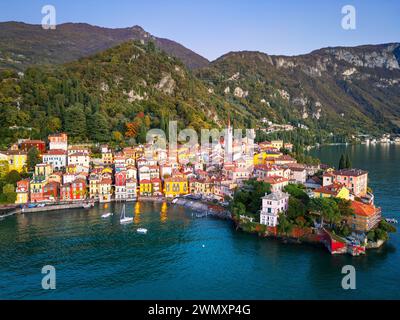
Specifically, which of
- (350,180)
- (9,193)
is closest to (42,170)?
(9,193)

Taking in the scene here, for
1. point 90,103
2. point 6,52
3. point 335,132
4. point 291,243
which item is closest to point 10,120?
A: point 90,103

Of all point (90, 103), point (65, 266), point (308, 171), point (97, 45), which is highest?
point (97, 45)

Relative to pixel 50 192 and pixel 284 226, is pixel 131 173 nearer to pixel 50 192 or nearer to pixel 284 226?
pixel 50 192

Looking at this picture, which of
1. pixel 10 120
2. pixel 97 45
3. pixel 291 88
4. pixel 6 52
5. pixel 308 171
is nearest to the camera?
pixel 308 171

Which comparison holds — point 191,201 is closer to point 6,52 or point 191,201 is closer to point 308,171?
point 308,171

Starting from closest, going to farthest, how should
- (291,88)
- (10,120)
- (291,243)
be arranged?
(291,243) < (10,120) < (291,88)

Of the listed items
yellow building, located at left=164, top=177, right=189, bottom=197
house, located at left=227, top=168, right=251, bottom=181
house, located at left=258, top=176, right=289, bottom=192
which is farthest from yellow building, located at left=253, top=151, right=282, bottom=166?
house, located at left=258, top=176, right=289, bottom=192

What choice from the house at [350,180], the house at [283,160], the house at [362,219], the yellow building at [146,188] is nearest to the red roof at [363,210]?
the house at [362,219]
